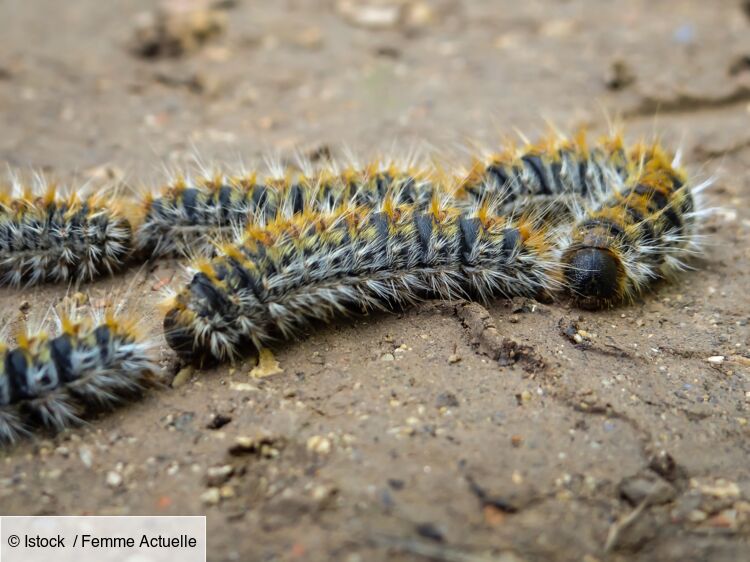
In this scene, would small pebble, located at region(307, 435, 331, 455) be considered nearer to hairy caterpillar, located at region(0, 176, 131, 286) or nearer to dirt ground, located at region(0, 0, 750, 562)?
dirt ground, located at region(0, 0, 750, 562)

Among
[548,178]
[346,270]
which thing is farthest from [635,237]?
[346,270]

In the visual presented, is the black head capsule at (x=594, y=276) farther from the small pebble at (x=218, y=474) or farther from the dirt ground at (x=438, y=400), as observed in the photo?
the small pebble at (x=218, y=474)

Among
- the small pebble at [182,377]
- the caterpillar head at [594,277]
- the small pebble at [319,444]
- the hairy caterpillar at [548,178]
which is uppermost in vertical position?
the hairy caterpillar at [548,178]

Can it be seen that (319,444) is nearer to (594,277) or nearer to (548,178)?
(594,277)

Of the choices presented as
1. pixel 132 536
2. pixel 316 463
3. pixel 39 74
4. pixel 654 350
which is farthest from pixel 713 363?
pixel 39 74

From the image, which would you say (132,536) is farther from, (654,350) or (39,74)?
(39,74)

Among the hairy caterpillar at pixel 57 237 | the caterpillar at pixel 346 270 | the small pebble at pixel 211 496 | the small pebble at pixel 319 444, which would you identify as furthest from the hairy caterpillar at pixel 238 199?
the small pebble at pixel 211 496

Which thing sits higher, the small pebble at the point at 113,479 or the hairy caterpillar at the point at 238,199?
the hairy caterpillar at the point at 238,199
